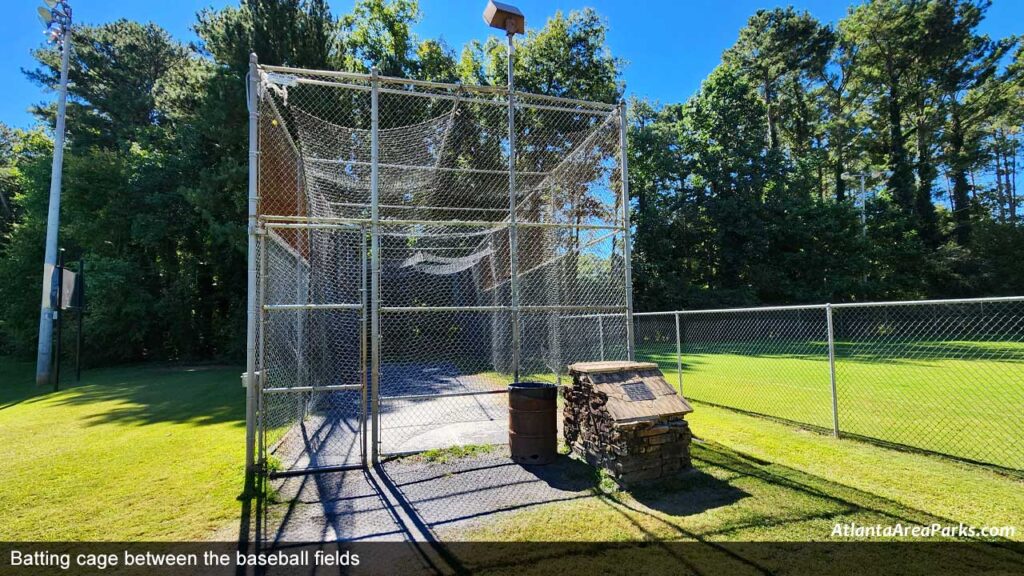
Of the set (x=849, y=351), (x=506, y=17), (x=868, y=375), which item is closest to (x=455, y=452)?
(x=506, y=17)

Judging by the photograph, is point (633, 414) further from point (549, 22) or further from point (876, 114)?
point (876, 114)

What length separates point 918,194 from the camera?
26.4 meters

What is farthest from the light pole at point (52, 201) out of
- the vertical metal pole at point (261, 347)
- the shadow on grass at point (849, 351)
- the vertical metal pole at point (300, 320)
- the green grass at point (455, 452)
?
the shadow on grass at point (849, 351)

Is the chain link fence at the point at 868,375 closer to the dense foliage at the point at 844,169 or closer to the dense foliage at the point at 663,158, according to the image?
the dense foliage at the point at 844,169

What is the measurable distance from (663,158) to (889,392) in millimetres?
18262

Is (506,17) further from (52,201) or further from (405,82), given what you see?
(52,201)

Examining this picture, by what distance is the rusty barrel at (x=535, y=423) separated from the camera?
4691 mm

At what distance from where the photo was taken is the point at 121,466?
482 centimetres

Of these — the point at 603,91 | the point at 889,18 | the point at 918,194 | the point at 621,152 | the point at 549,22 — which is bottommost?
the point at 621,152

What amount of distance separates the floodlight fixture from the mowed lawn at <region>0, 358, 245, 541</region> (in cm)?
595

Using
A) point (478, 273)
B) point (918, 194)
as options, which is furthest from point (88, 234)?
point (918, 194)

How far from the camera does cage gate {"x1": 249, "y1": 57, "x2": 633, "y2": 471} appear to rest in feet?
15.8

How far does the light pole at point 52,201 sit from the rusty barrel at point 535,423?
13587 millimetres

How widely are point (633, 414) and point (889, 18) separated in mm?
35033
